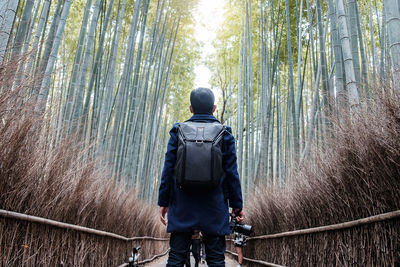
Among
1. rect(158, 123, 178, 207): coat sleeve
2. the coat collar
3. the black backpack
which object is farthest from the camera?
the coat collar

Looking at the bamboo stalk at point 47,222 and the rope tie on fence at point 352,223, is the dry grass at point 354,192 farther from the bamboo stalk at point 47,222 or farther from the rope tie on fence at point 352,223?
the bamboo stalk at point 47,222

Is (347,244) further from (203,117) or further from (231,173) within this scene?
(203,117)

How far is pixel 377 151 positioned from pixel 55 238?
60.4 inches

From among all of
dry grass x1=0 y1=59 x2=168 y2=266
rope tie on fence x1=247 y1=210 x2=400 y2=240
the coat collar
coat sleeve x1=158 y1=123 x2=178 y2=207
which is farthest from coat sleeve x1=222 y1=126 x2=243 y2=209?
dry grass x1=0 y1=59 x2=168 y2=266

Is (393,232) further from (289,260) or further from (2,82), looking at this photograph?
(2,82)

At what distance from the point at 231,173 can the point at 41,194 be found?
0.87 m

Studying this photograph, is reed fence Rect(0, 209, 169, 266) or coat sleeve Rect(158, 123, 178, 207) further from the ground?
coat sleeve Rect(158, 123, 178, 207)

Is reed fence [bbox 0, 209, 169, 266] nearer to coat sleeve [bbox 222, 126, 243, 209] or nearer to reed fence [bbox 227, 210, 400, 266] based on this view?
coat sleeve [bbox 222, 126, 243, 209]

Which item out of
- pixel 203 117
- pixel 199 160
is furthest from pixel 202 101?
pixel 199 160

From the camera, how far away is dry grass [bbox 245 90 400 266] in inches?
50.1

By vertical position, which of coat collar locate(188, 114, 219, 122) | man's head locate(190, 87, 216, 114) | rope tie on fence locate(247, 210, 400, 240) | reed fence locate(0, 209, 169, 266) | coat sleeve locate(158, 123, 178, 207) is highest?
man's head locate(190, 87, 216, 114)

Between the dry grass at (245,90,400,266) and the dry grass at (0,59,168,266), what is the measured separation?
1.39 meters

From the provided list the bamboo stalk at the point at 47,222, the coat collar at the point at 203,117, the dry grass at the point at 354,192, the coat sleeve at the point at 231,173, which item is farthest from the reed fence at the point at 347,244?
the bamboo stalk at the point at 47,222

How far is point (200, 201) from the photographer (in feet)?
4.60
